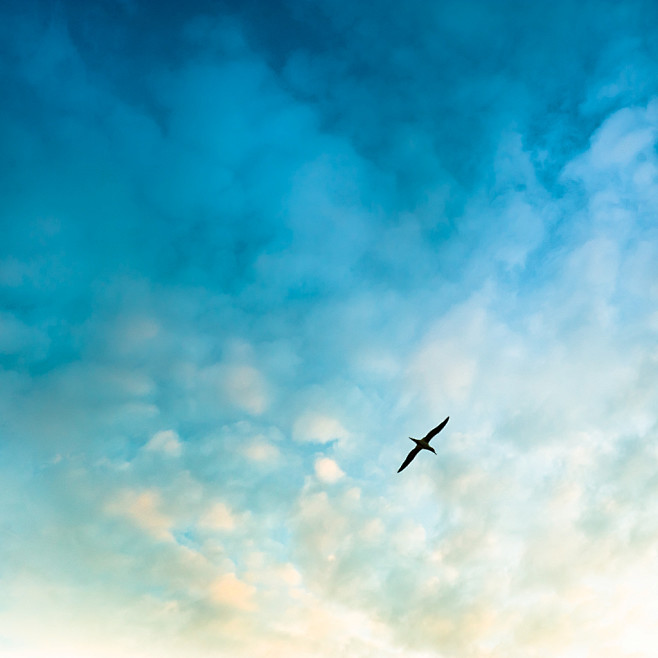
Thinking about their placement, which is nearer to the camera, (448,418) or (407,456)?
(448,418)

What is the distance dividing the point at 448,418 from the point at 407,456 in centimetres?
1045

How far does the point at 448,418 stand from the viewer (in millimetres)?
75625

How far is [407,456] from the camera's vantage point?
81125 mm
